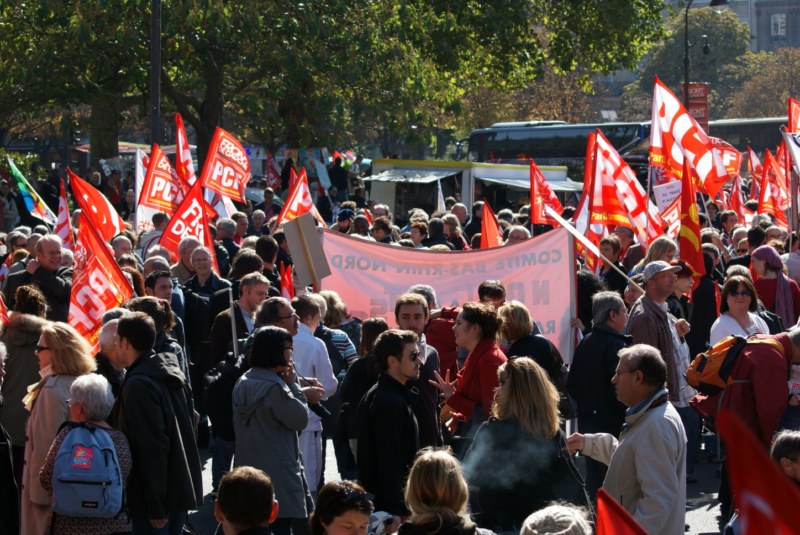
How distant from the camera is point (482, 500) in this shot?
17.6 feet

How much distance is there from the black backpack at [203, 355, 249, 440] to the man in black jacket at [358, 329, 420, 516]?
1.16 m

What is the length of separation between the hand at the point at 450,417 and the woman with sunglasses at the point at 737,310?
2240 millimetres

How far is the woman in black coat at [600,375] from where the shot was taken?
714 centimetres

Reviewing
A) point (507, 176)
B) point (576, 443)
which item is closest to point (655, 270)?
point (576, 443)

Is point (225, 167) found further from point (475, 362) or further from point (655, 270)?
point (475, 362)

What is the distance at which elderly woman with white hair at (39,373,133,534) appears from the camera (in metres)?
5.38

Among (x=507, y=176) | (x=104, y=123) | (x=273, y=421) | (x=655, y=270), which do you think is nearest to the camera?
(x=273, y=421)

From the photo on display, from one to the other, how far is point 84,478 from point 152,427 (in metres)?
0.43

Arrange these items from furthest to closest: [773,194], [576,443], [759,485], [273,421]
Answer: [773,194] → [273,421] → [576,443] → [759,485]

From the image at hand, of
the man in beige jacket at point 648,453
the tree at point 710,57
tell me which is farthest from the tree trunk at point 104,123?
the tree at point 710,57

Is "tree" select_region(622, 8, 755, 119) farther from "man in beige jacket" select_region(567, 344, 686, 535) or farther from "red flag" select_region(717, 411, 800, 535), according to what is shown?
"red flag" select_region(717, 411, 800, 535)

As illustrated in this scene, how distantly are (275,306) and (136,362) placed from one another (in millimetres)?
1157

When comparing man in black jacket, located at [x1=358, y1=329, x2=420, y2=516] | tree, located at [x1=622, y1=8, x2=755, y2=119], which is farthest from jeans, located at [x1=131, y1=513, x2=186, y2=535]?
tree, located at [x1=622, y1=8, x2=755, y2=119]

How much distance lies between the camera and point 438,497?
4.14 meters
